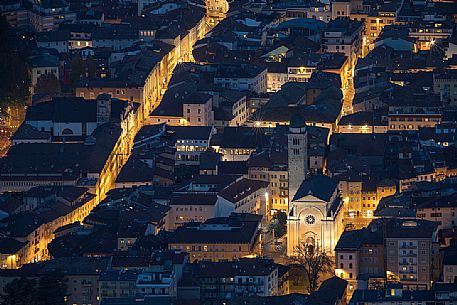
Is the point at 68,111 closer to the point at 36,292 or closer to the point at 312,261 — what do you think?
the point at 312,261

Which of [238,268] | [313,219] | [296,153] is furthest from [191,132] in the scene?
[238,268]

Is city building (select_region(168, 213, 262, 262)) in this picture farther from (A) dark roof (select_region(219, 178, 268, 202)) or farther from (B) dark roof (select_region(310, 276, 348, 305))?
(B) dark roof (select_region(310, 276, 348, 305))

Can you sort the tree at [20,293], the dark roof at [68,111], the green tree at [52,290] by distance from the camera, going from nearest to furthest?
the tree at [20,293] < the green tree at [52,290] < the dark roof at [68,111]

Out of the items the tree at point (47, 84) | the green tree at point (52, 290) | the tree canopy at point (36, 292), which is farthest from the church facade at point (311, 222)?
the tree at point (47, 84)

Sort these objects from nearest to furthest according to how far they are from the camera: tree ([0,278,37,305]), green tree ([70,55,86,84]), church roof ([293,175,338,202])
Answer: tree ([0,278,37,305]), church roof ([293,175,338,202]), green tree ([70,55,86,84])

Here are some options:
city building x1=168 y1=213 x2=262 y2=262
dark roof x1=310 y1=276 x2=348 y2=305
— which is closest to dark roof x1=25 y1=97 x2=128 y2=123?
city building x1=168 y1=213 x2=262 y2=262

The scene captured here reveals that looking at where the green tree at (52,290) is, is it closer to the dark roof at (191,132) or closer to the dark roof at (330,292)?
the dark roof at (330,292)
